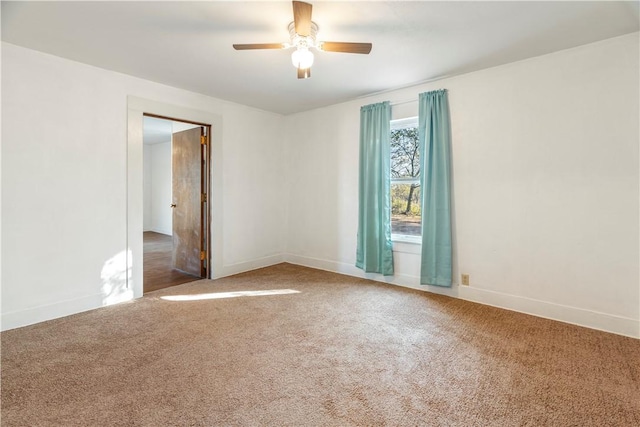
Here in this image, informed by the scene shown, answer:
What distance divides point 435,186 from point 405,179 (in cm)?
57

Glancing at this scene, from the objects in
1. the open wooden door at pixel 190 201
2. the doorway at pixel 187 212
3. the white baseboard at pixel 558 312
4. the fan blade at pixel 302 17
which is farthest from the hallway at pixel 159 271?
the white baseboard at pixel 558 312

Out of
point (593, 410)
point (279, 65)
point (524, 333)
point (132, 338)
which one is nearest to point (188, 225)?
point (132, 338)

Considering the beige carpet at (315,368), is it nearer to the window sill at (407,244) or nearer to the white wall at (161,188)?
the window sill at (407,244)

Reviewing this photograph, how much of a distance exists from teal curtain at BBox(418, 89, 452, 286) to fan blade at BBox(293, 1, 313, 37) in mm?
1971

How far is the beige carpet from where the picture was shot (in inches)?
67.2

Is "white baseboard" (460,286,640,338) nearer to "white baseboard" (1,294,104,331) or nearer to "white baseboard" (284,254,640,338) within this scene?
"white baseboard" (284,254,640,338)

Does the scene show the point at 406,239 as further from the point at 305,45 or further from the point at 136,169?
the point at 136,169

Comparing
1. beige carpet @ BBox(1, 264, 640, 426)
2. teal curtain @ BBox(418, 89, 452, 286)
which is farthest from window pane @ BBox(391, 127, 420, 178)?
beige carpet @ BBox(1, 264, 640, 426)

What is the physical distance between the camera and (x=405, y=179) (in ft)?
13.6

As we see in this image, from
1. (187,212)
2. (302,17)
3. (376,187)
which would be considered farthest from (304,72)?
(187,212)

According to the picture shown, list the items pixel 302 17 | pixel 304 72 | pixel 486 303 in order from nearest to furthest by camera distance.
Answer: pixel 302 17 → pixel 304 72 → pixel 486 303

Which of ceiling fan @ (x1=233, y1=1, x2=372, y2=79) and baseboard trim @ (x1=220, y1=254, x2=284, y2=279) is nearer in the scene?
ceiling fan @ (x1=233, y1=1, x2=372, y2=79)

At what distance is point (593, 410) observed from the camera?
1.74 meters

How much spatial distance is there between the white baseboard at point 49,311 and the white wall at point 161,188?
5.59m
